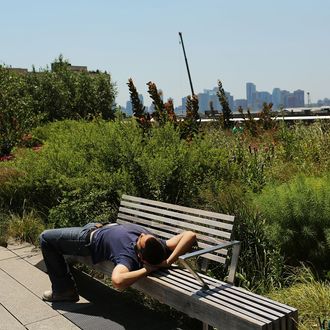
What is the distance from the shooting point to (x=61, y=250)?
4621mm

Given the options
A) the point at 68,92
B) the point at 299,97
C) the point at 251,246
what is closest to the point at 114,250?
the point at 251,246

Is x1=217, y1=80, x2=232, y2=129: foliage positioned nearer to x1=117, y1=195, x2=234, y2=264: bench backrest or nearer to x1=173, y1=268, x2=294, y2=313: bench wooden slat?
x1=117, y1=195, x2=234, y2=264: bench backrest

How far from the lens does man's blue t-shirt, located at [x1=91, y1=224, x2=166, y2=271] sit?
3.94m

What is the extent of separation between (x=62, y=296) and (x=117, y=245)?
2.92 ft

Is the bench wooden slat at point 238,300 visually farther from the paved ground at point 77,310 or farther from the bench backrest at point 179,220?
the paved ground at point 77,310

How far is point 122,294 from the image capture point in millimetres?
4758

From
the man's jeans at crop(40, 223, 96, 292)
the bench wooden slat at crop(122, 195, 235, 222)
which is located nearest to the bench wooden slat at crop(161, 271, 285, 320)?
the bench wooden slat at crop(122, 195, 235, 222)

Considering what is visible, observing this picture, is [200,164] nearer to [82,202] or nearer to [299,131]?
[82,202]

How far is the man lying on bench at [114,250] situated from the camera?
12.6 ft

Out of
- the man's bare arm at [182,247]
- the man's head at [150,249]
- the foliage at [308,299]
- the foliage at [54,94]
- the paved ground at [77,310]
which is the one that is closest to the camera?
the foliage at [308,299]

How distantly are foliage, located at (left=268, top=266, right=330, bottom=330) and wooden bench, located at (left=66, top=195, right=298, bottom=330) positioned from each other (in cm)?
50

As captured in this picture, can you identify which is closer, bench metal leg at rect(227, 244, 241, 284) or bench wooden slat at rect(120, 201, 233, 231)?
bench metal leg at rect(227, 244, 241, 284)

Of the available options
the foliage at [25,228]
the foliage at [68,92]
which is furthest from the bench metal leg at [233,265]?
the foliage at [68,92]

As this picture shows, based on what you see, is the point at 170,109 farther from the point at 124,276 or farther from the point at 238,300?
the point at 238,300
